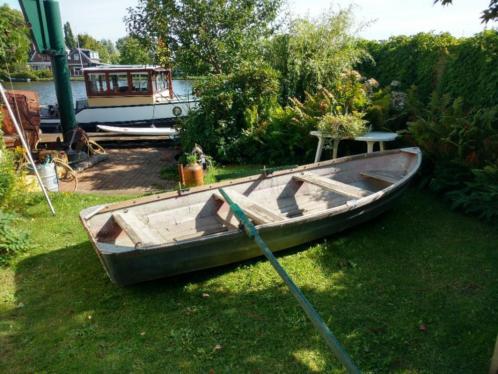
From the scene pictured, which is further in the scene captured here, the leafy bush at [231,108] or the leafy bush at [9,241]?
the leafy bush at [231,108]

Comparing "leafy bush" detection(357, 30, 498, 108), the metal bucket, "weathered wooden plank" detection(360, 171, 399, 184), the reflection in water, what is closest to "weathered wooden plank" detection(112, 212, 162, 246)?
the metal bucket

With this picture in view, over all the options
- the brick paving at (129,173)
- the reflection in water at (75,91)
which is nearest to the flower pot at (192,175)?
the brick paving at (129,173)

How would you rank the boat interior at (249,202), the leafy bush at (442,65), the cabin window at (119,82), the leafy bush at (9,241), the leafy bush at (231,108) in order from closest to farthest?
the boat interior at (249,202), the leafy bush at (9,241), the leafy bush at (442,65), the leafy bush at (231,108), the cabin window at (119,82)

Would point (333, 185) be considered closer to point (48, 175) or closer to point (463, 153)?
point (463, 153)

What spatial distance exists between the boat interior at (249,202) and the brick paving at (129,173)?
2.97m

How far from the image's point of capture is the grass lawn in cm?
327

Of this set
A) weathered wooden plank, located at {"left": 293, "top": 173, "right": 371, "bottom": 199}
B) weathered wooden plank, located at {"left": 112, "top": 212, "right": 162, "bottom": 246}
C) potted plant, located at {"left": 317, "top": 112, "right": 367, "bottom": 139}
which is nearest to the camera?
weathered wooden plank, located at {"left": 112, "top": 212, "right": 162, "bottom": 246}

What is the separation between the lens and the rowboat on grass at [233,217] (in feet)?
13.1

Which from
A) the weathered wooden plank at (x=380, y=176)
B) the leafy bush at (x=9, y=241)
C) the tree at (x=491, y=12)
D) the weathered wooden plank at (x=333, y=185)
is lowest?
the leafy bush at (x=9, y=241)

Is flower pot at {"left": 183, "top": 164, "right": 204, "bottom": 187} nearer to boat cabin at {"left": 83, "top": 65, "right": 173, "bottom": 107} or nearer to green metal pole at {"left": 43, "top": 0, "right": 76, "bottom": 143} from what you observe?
green metal pole at {"left": 43, "top": 0, "right": 76, "bottom": 143}

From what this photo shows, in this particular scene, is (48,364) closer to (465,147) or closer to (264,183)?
(264,183)

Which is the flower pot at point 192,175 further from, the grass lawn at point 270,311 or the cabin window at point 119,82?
the cabin window at point 119,82

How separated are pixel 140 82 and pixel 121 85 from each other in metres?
0.76

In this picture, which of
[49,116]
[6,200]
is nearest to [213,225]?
[6,200]
